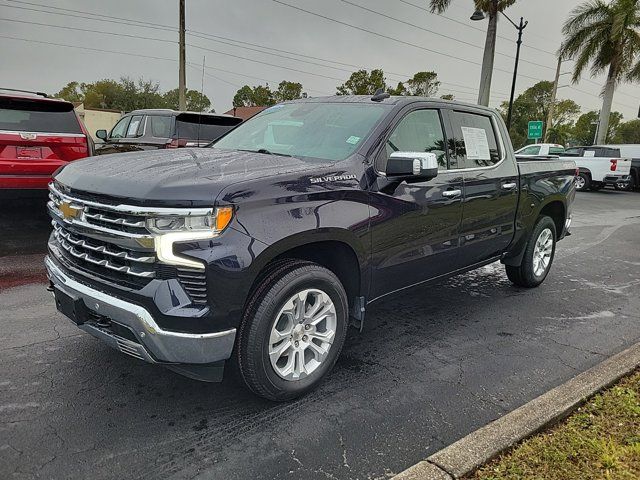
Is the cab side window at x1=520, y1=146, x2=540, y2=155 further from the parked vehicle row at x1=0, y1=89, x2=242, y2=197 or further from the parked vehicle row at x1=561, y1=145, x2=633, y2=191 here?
the parked vehicle row at x1=0, y1=89, x2=242, y2=197

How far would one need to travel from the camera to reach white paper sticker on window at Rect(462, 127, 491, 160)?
4191 mm

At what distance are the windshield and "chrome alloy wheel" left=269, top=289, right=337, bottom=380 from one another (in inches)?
38.0

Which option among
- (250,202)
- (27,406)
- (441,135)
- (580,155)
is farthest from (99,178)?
(580,155)

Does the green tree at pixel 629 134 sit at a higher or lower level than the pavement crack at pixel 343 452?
higher

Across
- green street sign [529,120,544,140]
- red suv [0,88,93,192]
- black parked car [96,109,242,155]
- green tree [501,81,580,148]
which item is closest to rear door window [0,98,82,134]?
red suv [0,88,93,192]

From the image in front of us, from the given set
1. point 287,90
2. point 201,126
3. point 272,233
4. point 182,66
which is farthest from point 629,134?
point 272,233

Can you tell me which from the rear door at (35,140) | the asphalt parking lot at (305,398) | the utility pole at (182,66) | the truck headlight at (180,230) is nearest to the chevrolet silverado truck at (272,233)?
the truck headlight at (180,230)

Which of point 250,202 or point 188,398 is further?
point 188,398

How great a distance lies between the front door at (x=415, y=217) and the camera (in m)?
3.28

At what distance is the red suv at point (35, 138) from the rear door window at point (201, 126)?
2428 mm

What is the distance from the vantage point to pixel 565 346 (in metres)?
4.01

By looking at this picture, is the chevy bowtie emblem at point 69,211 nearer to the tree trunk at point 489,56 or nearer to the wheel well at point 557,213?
the wheel well at point 557,213

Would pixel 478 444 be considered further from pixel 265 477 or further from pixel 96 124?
pixel 96 124

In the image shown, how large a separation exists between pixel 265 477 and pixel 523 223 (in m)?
3.70
